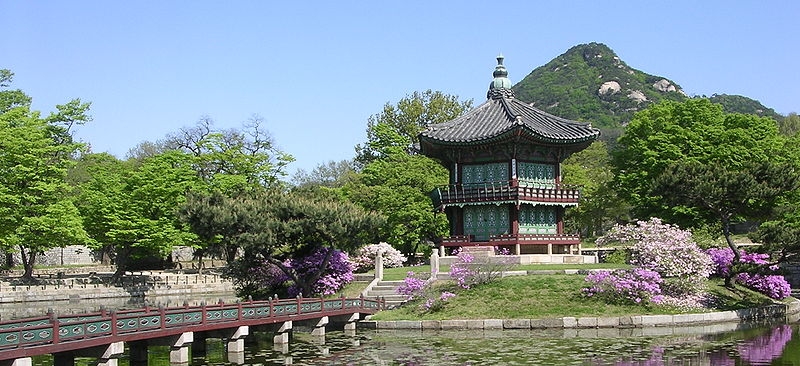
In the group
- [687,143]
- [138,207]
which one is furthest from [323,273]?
[687,143]

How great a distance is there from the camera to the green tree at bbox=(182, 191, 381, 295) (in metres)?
36.9

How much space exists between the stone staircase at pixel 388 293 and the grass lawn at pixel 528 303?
47.6 inches

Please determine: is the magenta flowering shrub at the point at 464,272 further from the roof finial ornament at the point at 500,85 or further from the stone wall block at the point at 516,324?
the roof finial ornament at the point at 500,85

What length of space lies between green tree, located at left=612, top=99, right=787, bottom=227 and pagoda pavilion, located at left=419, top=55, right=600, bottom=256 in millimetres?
7656

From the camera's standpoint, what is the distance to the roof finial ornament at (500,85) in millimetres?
53500

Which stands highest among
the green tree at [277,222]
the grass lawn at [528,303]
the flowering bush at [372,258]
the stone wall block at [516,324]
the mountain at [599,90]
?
the mountain at [599,90]

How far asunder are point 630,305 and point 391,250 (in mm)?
17559

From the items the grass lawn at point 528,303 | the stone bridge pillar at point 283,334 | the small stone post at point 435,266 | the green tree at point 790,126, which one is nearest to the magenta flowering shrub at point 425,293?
the grass lawn at point 528,303

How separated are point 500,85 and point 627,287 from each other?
2149 centimetres

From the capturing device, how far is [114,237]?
60219 millimetres

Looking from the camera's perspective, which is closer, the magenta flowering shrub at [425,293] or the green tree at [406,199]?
the magenta flowering shrub at [425,293]

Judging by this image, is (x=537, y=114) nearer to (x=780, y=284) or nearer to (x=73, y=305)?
(x=780, y=284)

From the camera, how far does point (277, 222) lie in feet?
121

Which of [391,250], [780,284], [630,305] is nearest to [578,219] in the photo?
[391,250]
